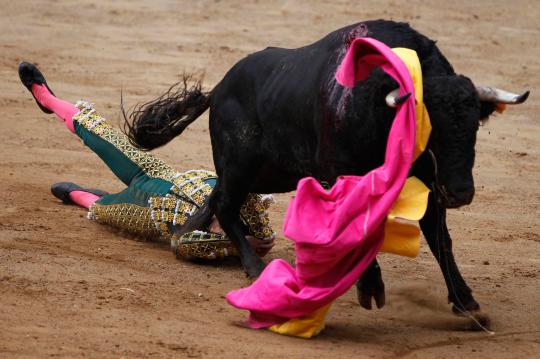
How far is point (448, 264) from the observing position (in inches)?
203

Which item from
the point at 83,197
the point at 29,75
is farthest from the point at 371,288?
the point at 29,75

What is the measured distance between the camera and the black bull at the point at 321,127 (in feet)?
14.8

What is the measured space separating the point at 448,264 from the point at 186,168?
3262 millimetres

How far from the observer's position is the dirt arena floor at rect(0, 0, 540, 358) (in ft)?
15.1

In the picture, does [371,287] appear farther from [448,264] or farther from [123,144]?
[123,144]

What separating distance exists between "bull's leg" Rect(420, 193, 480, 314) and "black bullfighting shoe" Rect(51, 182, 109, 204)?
253 cm

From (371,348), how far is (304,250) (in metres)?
0.49

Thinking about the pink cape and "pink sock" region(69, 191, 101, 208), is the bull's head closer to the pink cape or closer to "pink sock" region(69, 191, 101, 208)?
the pink cape

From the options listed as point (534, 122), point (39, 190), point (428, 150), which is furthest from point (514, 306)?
point (534, 122)

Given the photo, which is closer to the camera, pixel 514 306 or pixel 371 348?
pixel 371 348

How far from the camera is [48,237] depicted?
241 inches

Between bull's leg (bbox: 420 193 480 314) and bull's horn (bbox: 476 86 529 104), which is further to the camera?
bull's leg (bbox: 420 193 480 314)

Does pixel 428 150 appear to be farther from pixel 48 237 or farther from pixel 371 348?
pixel 48 237

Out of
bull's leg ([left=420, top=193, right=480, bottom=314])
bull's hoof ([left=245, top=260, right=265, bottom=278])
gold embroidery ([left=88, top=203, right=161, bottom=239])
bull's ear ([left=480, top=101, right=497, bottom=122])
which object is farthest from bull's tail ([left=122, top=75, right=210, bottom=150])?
bull's ear ([left=480, top=101, right=497, bottom=122])
